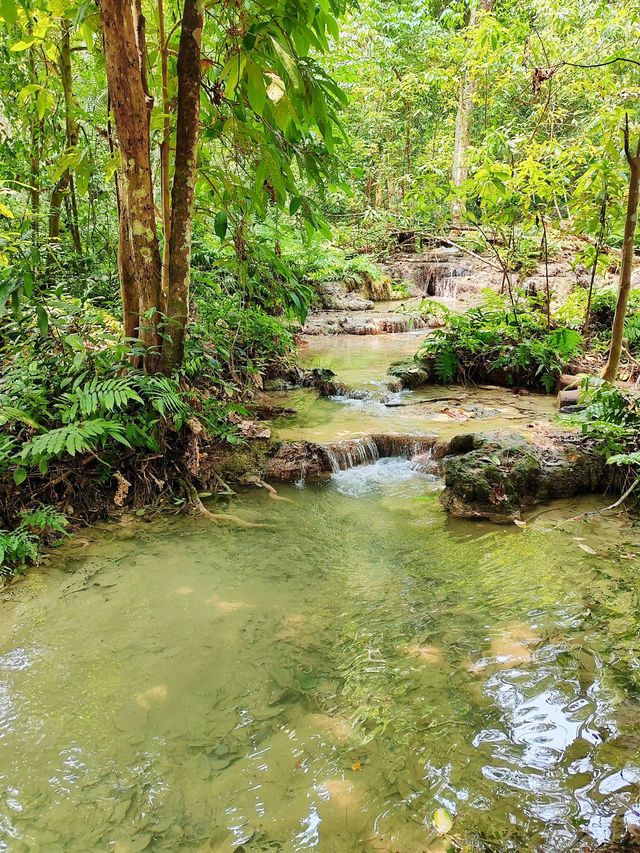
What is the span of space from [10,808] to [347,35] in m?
18.0

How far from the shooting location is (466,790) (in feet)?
6.23

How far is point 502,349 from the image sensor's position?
8.18 metres

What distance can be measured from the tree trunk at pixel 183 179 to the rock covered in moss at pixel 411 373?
450 cm

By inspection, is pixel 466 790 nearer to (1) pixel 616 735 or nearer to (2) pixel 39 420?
(1) pixel 616 735

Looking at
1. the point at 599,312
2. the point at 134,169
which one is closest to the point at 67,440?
the point at 134,169

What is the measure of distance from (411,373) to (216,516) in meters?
4.86

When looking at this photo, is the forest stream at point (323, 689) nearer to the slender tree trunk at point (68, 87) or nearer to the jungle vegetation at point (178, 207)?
the jungle vegetation at point (178, 207)

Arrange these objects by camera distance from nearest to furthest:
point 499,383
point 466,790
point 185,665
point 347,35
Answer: point 466,790
point 185,665
point 499,383
point 347,35

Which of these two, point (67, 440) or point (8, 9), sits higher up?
point (8, 9)

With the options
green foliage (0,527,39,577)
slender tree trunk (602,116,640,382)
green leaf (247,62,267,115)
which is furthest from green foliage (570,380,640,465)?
green foliage (0,527,39,577)

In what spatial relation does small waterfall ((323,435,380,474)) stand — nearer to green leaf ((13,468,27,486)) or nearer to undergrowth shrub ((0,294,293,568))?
undergrowth shrub ((0,294,293,568))

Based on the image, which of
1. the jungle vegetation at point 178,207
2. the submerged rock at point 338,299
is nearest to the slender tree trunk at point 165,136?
the jungle vegetation at point 178,207

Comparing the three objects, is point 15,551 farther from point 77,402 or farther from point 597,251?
point 597,251

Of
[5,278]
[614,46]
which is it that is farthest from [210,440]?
[614,46]
